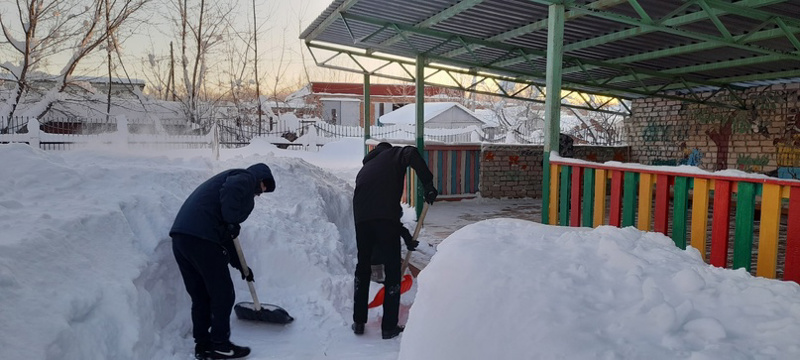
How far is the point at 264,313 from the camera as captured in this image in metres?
4.47

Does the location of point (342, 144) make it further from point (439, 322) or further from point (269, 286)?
point (439, 322)

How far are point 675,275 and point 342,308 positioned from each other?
3.37 meters

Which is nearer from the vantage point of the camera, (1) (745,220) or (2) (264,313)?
(1) (745,220)

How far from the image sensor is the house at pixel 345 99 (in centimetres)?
3616

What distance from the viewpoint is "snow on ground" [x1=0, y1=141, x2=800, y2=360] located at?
197 centimetres

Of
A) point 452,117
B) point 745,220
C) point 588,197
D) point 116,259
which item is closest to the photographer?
point 745,220

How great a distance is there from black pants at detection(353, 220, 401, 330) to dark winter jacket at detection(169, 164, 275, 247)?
0.98m

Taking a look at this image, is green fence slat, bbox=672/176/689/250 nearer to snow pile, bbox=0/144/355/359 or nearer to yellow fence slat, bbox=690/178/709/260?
yellow fence slat, bbox=690/178/709/260

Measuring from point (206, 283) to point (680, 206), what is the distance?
3505 mm

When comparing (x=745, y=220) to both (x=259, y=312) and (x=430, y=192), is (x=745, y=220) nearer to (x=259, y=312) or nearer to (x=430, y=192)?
(x=430, y=192)

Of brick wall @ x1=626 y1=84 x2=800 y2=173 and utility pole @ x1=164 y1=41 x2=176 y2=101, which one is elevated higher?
utility pole @ x1=164 y1=41 x2=176 y2=101

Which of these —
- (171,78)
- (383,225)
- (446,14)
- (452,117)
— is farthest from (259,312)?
(452,117)

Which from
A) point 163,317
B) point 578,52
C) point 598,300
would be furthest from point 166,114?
point 598,300

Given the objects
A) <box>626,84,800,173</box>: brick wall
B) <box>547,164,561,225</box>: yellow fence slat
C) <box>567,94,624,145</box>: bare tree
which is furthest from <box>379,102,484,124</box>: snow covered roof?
<box>547,164,561,225</box>: yellow fence slat
